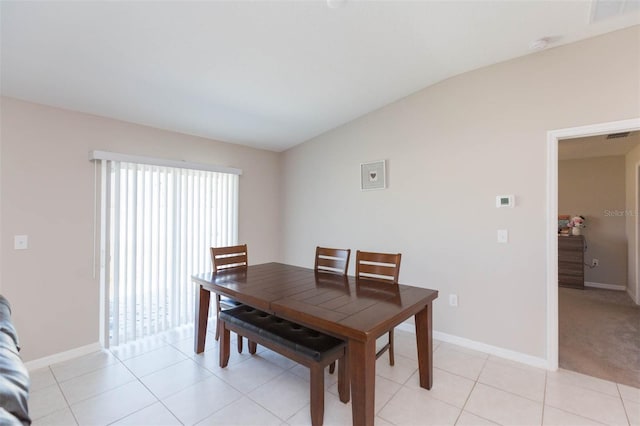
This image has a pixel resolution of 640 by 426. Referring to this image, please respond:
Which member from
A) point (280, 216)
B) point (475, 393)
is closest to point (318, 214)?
point (280, 216)

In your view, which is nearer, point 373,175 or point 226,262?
point 226,262

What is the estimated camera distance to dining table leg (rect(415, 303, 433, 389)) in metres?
2.07

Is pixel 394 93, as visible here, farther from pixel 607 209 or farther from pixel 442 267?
pixel 607 209

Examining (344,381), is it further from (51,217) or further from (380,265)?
(51,217)

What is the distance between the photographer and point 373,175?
11.6ft

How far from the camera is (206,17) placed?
5.78 feet

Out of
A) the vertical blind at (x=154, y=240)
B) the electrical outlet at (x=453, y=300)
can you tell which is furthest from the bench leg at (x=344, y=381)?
the vertical blind at (x=154, y=240)

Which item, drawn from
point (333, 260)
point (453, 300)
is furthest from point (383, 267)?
point (453, 300)

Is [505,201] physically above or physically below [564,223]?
above

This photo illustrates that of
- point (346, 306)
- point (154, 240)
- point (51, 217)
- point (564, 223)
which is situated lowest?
point (346, 306)

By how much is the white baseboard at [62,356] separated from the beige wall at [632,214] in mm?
6809

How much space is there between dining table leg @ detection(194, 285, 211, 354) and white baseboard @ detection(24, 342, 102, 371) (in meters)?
1.00

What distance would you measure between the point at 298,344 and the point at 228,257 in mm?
1431

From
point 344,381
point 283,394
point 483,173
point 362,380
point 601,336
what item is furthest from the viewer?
point 601,336
